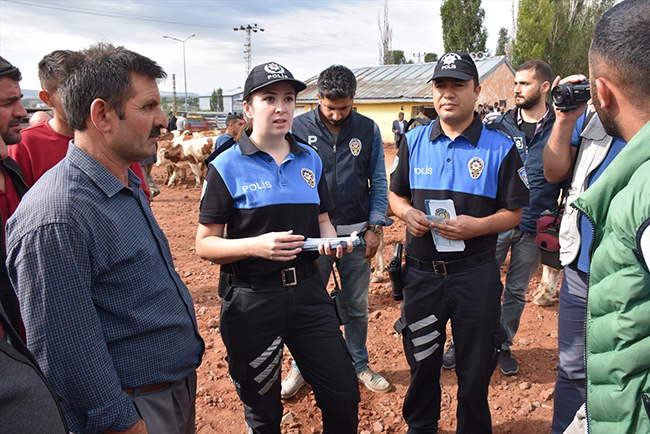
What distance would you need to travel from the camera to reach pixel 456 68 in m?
2.67

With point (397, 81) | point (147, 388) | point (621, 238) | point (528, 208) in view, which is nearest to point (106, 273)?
point (147, 388)

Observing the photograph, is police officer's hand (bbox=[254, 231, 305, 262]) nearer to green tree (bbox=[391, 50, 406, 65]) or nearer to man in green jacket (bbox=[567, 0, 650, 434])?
man in green jacket (bbox=[567, 0, 650, 434])

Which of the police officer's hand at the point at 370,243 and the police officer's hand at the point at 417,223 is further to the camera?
the police officer's hand at the point at 370,243

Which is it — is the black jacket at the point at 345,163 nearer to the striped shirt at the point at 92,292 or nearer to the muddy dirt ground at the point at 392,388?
the muddy dirt ground at the point at 392,388

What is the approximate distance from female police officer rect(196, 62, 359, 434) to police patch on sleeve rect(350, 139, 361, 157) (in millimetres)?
1090

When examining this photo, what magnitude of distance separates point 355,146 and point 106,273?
2325mm

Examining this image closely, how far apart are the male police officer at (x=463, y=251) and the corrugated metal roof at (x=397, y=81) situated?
72.5 feet

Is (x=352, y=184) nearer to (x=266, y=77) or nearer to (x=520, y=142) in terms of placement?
(x=266, y=77)

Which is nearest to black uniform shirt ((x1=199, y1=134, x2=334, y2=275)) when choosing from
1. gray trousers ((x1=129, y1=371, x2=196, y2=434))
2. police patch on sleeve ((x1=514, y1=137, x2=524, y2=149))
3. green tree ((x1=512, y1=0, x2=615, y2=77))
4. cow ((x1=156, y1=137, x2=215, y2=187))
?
gray trousers ((x1=129, y1=371, x2=196, y2=434))

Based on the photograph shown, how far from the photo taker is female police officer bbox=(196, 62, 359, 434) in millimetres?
2287

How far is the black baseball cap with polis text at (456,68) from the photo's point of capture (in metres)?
2.64

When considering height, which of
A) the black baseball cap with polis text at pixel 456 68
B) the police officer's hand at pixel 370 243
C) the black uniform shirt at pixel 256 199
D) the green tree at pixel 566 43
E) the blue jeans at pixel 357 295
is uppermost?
the green tree at pixel 566 43

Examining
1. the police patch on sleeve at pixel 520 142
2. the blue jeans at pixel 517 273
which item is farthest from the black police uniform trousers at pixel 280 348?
the police patch on sleeve at pixel 520 142

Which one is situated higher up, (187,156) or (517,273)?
(187,156)
